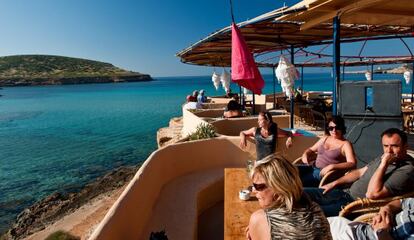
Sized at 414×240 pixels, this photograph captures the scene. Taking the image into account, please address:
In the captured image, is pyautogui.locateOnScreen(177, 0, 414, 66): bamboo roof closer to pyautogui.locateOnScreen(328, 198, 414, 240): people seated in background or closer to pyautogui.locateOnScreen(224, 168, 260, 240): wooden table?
Result: pyautogui.locateOnScreen(224, 168, 260, 240): wooden table

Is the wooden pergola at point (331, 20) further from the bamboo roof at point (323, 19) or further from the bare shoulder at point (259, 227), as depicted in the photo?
the bare shoulder at point (259, 227)

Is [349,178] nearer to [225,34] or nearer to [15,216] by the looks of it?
[225,34]

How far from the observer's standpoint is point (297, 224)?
1.76 meters

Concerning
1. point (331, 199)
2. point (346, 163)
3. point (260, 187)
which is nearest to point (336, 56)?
point (346, 163)

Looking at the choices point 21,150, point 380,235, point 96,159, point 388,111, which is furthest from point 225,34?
point 21,150

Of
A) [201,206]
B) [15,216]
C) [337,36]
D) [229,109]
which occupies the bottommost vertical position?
[15,216]

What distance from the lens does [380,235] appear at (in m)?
2.44

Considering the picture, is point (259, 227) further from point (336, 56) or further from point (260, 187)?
point (336, 56)

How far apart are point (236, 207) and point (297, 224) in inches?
58.9

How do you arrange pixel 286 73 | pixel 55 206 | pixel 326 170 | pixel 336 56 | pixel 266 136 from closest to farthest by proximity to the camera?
pixel 326 170 < pixel 266 136 < pixel 336 56 < pixel 286 73 < pixel 55 206

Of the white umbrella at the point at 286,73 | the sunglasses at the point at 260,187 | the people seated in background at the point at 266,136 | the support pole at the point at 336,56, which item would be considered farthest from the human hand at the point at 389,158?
the white umbrella at the point at 286,73

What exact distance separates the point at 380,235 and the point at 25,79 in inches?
6189

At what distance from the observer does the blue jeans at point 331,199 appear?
318 cm

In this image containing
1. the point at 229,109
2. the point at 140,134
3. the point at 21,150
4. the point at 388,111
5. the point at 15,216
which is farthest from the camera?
the point at 140,134
